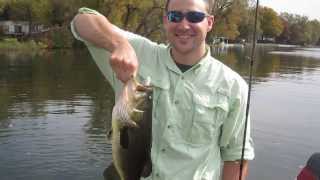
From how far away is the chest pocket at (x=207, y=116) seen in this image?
10.4 ft

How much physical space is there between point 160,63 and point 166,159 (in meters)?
0.67

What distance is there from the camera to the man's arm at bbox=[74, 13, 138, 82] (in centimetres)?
296

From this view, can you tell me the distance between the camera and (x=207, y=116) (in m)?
3.20

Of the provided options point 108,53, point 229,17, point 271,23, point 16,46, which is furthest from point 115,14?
point 271,23

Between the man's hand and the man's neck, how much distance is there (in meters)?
0.35

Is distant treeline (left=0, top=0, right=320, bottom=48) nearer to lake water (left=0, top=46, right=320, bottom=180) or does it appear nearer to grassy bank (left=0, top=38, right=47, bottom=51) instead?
grassy bank (left=0, top=38, right=47, bottom=51)

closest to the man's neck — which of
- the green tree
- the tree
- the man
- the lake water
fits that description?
the man

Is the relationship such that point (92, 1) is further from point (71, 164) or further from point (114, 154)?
point (114, 154)

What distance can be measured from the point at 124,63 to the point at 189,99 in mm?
542

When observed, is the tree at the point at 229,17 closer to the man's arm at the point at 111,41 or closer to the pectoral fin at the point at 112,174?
the man's arm at the point at 111,41

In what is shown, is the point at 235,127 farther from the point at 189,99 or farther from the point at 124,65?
the point at 124,65

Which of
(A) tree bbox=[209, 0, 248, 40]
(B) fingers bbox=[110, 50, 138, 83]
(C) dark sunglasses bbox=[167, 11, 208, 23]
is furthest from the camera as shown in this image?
(A) tree bbox=[209, 0, 248, 40]

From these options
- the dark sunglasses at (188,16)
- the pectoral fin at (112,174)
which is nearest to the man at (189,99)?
the dark sunglasses at (188,16)

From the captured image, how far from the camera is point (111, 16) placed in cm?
6097
